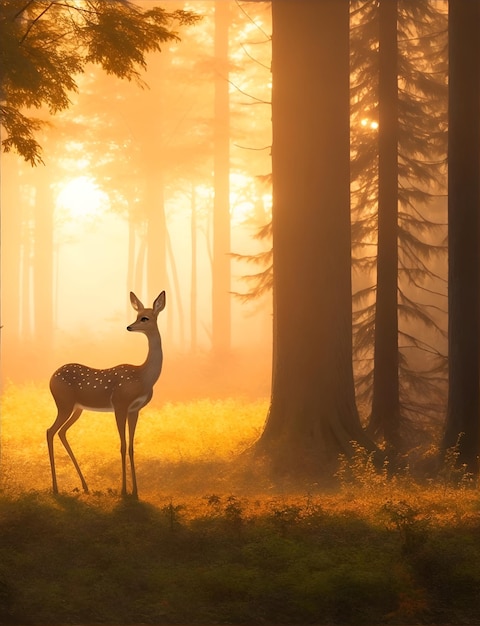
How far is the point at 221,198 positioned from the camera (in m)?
34.2

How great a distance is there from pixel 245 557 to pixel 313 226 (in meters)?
6.73

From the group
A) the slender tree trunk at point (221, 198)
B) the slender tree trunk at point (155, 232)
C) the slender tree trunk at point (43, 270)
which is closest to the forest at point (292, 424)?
the slender tree trunk at point (221, 198)

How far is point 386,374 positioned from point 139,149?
2221 cm

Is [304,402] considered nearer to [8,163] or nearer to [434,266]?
[434,266]

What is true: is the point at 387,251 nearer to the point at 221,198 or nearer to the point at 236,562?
the point at 236,562

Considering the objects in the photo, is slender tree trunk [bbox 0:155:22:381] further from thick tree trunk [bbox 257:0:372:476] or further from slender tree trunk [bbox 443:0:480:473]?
slender tree trunk [bbox 443:0:480:473]

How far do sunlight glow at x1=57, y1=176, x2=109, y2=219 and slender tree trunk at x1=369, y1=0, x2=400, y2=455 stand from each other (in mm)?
22223

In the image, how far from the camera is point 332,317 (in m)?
14.1

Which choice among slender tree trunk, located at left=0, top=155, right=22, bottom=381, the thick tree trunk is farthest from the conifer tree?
slender tree trunk, located at left=0, top=155, right=22, bottom=381

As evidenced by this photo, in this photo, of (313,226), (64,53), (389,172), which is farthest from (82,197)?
(64,53)

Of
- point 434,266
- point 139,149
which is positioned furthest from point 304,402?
point 139,149

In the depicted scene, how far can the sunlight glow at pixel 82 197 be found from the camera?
41431mm

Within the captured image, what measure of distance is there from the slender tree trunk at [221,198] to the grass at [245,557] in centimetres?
2059

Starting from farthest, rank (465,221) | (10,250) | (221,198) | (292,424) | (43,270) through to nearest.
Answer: (10,250)
(43,270)
(221,198)
(292,424)
(465,221)
